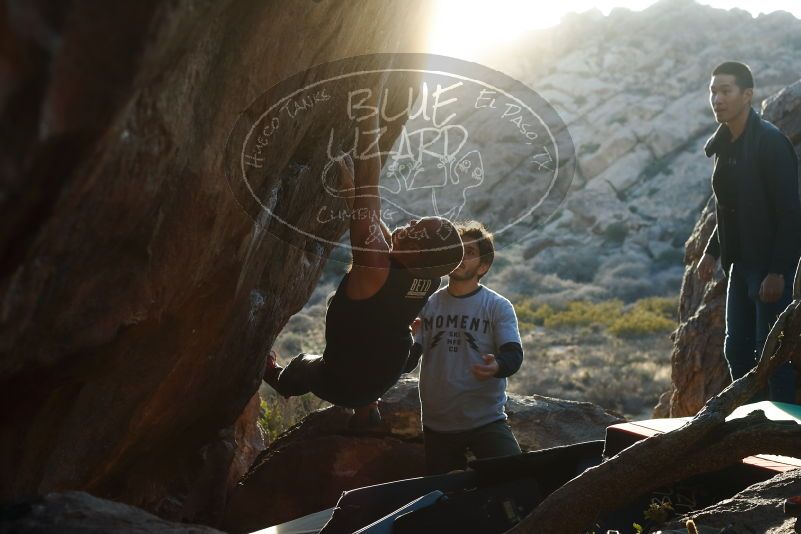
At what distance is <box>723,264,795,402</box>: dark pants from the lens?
215 inches

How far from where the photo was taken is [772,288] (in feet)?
17.6

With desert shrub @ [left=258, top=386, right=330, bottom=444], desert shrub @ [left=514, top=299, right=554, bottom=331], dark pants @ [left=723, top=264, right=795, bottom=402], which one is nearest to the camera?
dark pants @ [left=723, top=264, right=795, bottom=402]

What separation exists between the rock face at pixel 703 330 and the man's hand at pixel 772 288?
2.26m

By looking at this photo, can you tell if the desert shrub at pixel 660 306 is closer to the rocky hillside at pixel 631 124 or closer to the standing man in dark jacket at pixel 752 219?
the rocky hillside at pixel 631 124

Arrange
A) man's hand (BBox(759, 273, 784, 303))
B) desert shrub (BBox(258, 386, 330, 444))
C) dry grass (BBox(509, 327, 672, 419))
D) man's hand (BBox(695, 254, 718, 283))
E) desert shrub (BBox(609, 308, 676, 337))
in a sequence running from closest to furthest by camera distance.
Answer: man's hand (BBox(759, 273, 784, 303)) < man's hand (BBox(695, 254, 718, 283)) < desert shrub (BBox(258, 386, 330, 444)) < dry grass (BBox(509, 327, 672, 419)) < desert shrub (BBox(609, 308, 676, 337))

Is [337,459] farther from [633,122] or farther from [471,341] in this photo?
[633,122]

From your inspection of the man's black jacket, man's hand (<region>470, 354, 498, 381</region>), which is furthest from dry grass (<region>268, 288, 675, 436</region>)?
the man's black jacket

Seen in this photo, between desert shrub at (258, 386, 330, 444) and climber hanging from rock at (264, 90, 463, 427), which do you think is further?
desert shrub at (258, 386, 330, 444)

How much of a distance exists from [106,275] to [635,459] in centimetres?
202

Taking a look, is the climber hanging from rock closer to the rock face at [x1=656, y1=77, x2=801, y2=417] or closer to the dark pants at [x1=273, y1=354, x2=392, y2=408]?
the dark pants at [x1=273, y1=354, x2=392, y2=408]

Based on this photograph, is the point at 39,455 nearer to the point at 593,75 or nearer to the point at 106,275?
the point at 106,275

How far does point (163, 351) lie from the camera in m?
4.61

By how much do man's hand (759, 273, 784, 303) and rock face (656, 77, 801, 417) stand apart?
7.40 ft

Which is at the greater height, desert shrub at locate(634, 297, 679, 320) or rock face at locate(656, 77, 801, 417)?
desert shrub at locate(634, 297, 679, 320)
